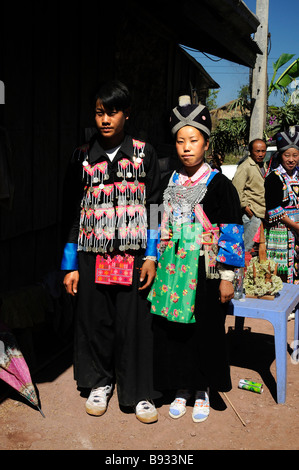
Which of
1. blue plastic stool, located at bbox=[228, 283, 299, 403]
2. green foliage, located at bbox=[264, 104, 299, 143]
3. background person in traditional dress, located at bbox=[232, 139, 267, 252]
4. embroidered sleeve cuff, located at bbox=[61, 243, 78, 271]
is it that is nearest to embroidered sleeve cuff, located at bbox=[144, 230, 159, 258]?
embroidered sleeve cuff, located at bbox=[61, 243, 78, 271]

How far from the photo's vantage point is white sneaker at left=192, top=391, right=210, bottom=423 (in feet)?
9.81

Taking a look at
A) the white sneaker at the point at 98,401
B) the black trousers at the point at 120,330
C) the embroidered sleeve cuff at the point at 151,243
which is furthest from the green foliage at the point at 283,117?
the white sneaker at the point at 98,401

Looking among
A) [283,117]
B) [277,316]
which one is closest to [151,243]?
[277,316]

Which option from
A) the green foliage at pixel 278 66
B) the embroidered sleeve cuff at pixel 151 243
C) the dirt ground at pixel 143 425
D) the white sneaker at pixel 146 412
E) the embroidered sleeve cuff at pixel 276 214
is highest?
the green foliage at pixel 278 66

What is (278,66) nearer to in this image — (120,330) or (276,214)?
(276,214)

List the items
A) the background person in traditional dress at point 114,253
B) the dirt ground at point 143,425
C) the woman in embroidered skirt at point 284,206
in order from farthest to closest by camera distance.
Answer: the woman in embroidered skirt at point 284,206 < the background person in traditional dress at point 114,253 < the dirt ground at point 143,425

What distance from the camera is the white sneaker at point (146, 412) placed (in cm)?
295

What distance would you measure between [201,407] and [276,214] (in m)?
2.50

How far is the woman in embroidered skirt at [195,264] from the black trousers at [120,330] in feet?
0.34

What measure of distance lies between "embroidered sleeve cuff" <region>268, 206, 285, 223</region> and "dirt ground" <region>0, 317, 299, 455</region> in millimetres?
1826

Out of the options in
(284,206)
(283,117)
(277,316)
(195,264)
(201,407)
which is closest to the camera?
(195,264)

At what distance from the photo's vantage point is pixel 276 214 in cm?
491

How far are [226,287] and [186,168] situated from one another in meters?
0.79

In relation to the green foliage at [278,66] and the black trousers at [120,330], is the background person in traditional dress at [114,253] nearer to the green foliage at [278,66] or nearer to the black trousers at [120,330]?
the black trousers at [120,330]
